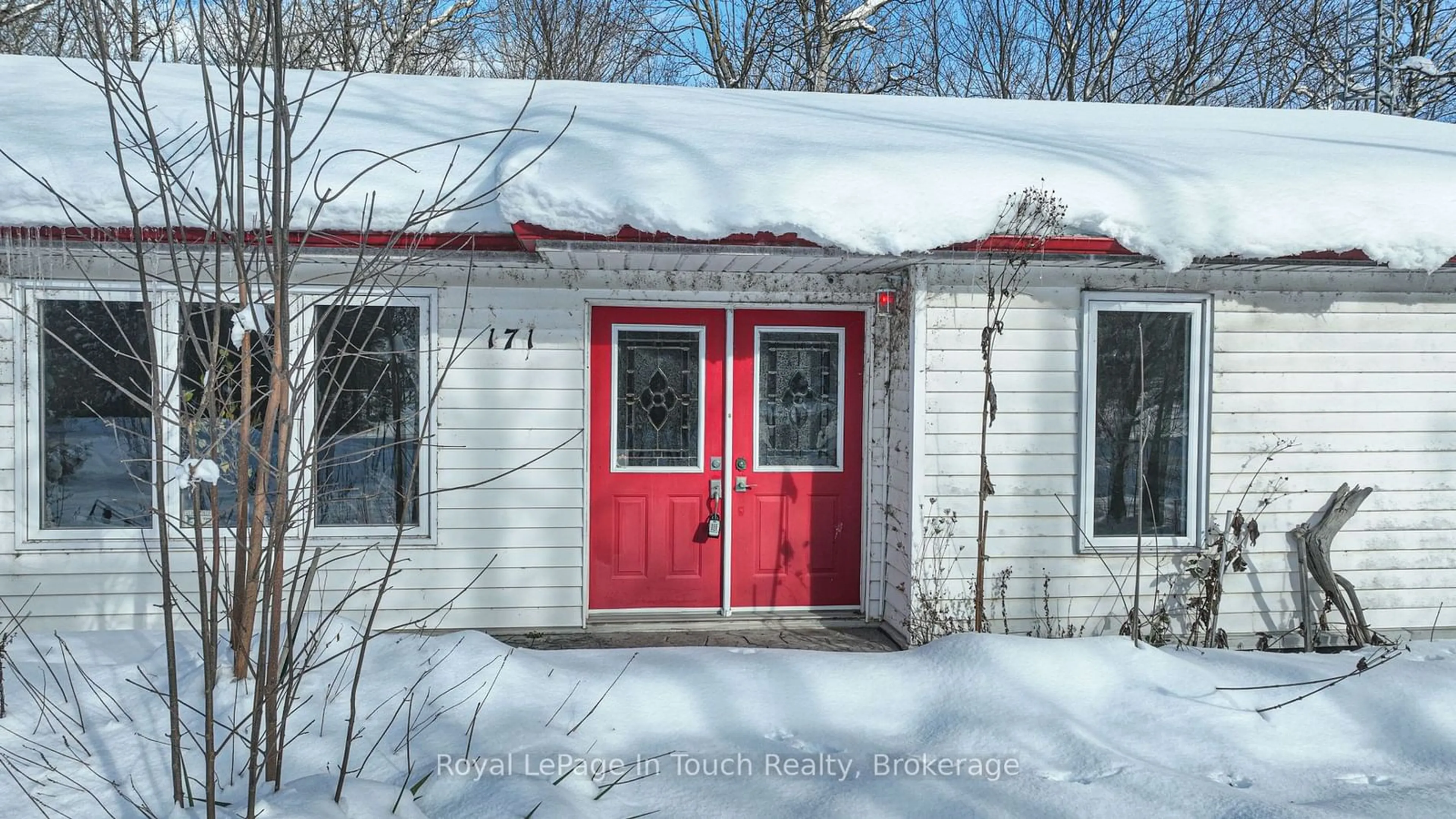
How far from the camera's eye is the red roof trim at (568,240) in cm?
472

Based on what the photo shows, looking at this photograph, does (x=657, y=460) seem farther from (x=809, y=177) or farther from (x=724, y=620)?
(x=809, y=177)

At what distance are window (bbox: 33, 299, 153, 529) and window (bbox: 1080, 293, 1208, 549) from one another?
5656 mm

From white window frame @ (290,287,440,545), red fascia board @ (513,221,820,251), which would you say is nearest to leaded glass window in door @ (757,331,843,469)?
red fascia board @ (513,221,820,251)

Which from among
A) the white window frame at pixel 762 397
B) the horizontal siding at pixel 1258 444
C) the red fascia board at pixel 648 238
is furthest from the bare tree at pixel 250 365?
the horizontal siding at pixel 1258 444

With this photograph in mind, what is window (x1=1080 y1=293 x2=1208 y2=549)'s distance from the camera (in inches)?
239

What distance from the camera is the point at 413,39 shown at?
15664 millimetres

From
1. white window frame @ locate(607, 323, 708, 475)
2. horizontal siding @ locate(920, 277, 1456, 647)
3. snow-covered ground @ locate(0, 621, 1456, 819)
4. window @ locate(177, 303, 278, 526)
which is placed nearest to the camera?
window @ locate(177, 303, 278, 526)

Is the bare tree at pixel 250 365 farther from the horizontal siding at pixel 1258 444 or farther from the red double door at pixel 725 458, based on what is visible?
the horizontal siding at pixel 1258 444

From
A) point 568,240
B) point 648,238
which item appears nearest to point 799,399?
point 648,238

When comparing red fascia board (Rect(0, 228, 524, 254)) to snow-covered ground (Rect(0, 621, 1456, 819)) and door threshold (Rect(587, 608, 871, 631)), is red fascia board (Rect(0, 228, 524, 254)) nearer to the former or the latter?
snow-covered ground (Rect(0, 621, 1456, 819))

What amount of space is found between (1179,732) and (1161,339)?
9.97 ft

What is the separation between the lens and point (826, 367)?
21.8 feet

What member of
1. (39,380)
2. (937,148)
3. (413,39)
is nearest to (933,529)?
(937,148)

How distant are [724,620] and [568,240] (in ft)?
9.54
